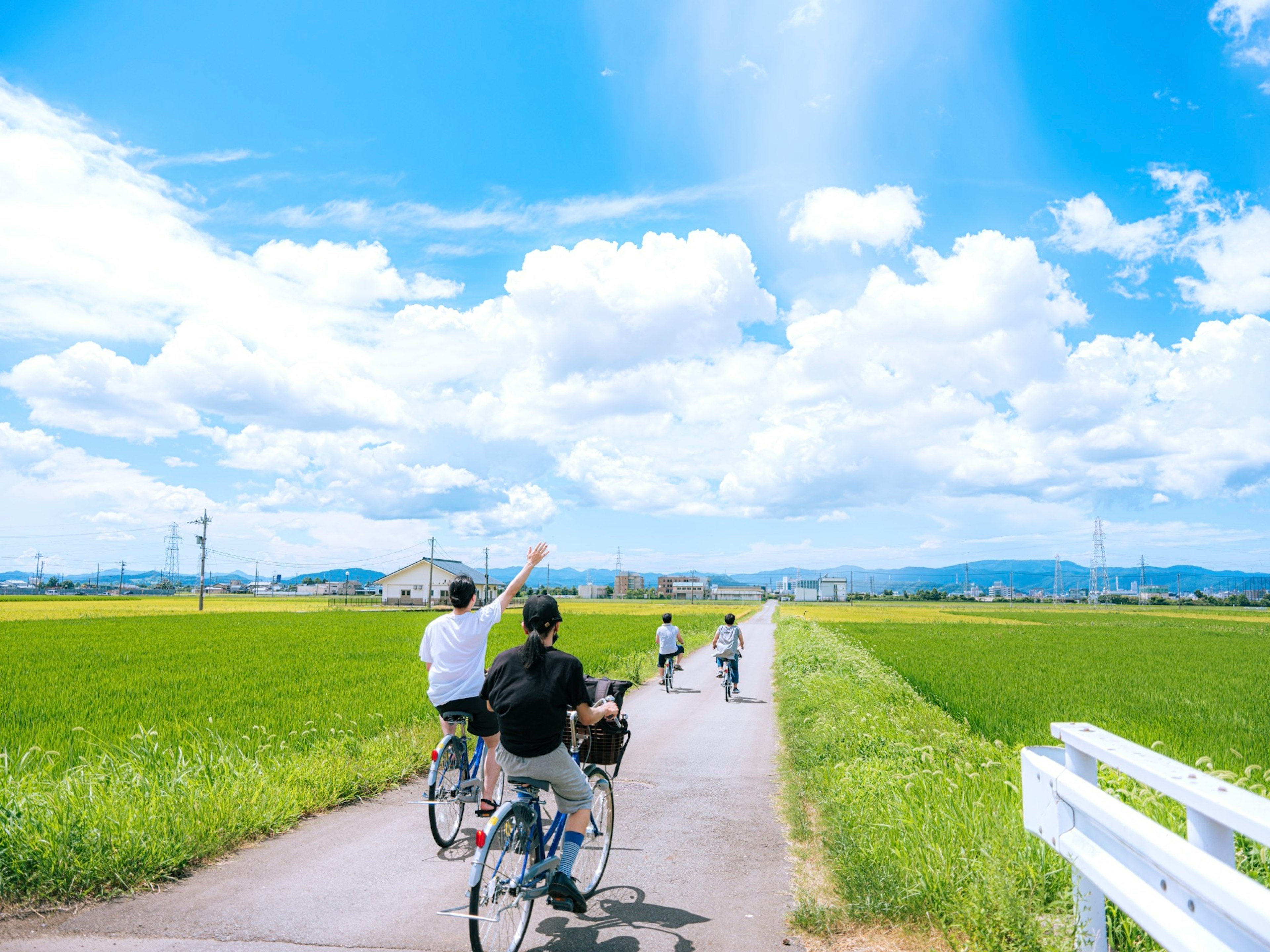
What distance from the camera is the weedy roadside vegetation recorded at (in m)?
5.62

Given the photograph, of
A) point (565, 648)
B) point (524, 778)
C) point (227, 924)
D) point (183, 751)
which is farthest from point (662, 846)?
point (565, 648)

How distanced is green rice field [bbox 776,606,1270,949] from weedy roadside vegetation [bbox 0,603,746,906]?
14.9ft

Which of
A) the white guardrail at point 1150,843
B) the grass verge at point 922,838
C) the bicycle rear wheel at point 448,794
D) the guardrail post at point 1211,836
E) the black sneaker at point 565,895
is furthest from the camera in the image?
the bicycle rear wheel at point 448,794

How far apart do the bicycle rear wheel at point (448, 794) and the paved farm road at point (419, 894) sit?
0.50 feet

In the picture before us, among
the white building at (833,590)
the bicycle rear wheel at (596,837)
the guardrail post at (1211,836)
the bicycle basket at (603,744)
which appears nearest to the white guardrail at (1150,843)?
the guardrail post at (1211,836)

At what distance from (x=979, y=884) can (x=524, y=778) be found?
9.17 ft

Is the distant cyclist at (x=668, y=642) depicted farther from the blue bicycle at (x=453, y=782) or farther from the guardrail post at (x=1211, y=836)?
the guardrail post at (x=1211, y=836)

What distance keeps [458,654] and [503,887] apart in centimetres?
246

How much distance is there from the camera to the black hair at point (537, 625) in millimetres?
4715

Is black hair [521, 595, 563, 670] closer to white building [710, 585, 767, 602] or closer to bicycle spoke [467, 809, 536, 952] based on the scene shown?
bicycle spoke [467, 809, 536, 952]

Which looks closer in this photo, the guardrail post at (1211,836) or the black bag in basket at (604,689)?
the guardrail post at (1211,836)

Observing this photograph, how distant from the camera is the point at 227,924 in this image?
4.83 metres

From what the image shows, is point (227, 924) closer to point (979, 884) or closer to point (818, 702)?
point (979, 884)

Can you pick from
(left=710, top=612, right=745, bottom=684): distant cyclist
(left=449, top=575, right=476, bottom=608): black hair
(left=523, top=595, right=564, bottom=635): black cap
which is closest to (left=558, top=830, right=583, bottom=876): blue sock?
(left=523, top=595, right=564, bottom=635): black cap
